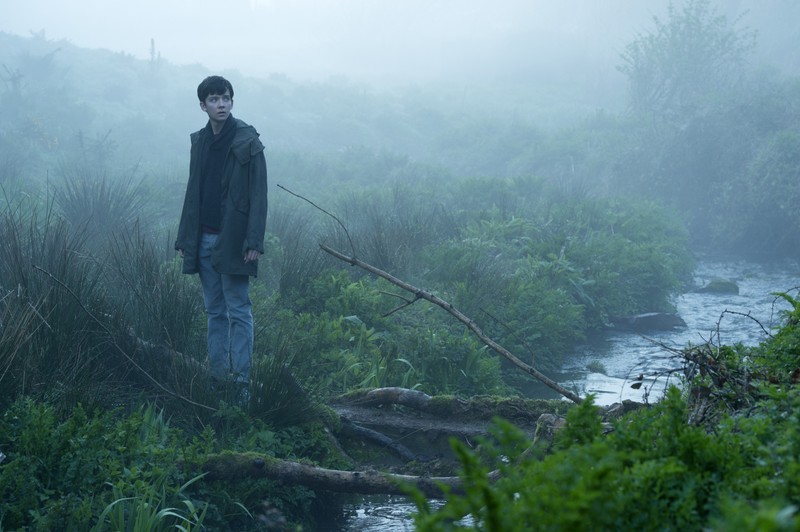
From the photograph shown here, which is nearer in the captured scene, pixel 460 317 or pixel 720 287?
pixel 460 317

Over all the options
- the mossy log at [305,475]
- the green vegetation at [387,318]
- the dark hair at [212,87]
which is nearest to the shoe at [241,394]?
the green vegetation at [387,318]

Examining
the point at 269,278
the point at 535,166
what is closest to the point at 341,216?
the point at 269,278

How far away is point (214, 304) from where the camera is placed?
5.87m

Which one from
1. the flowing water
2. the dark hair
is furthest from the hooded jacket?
the flowing water

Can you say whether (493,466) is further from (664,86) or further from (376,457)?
(664,86)

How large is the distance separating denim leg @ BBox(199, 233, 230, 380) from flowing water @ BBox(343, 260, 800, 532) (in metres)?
1.48

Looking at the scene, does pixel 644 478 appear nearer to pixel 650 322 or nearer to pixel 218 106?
pixel 218 106

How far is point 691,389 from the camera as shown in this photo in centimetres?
333

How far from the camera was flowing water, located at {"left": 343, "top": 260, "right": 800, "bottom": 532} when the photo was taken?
5.04m

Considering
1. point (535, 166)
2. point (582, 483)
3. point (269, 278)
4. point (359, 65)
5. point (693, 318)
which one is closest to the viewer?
point (582, 483)

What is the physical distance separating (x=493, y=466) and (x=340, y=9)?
74263mm

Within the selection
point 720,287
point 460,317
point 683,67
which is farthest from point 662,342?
point 683,67

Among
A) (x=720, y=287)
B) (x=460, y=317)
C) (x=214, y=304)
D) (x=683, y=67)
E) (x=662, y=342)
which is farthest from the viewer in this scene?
(x=683, y=67)

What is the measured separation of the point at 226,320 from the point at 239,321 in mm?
314
